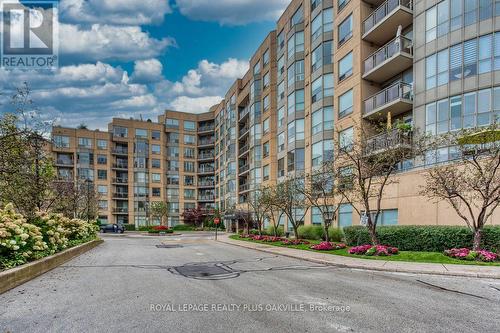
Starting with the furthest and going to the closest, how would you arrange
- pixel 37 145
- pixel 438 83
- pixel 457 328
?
pixel 438 83
pixel 37 145
pixel 457 328

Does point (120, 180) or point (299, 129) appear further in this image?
point (120, 180)

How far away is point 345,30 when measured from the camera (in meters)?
31.6

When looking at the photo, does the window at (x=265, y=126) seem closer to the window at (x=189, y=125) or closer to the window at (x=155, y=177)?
the window at (x=189, y=125)

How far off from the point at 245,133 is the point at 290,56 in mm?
17727

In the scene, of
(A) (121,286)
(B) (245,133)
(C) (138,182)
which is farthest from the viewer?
(C) (138,182)

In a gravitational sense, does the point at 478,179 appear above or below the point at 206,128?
below

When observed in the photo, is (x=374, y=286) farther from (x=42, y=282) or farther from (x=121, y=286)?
(x=42, y=282)

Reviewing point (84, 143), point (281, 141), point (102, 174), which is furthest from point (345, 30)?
point (84, 143)

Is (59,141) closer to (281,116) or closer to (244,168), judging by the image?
(244,168)

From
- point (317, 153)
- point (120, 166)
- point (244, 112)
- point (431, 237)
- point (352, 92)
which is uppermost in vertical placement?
point (244, 112)

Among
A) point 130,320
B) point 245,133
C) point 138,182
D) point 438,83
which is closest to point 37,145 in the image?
point 130,320

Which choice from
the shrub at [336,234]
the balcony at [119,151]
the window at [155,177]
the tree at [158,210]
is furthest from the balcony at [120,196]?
the shrub at [336,234]

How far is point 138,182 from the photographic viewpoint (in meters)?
77.4

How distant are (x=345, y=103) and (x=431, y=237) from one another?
16409mm
